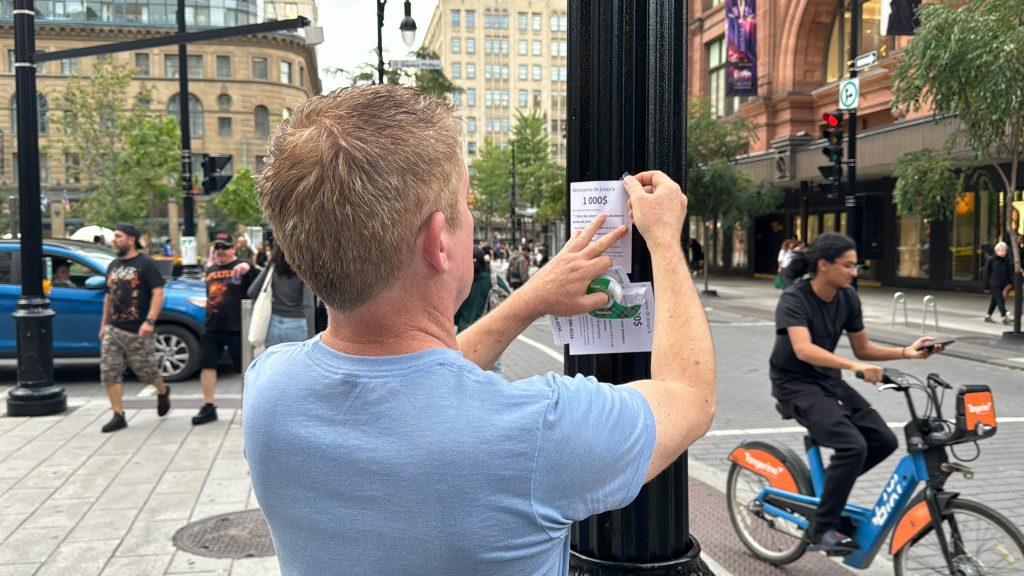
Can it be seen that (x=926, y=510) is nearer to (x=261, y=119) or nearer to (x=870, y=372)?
(x=870, y=372)

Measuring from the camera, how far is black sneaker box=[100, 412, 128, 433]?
764cm

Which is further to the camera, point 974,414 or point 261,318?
point 261,318

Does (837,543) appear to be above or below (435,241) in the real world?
below

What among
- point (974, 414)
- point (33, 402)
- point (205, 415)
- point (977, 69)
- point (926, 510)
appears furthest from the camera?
point (977, 69)

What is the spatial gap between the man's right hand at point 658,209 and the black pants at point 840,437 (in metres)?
2.98

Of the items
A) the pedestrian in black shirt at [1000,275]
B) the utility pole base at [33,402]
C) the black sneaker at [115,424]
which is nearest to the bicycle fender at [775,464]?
the black sneaker at [115,424]

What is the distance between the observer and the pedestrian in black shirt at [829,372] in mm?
4176

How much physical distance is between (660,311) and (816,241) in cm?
336

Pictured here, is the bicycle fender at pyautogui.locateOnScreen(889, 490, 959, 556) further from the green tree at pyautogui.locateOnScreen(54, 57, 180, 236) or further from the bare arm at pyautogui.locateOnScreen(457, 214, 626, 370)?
the green tree at pyautogui.locateOnScreen(54, 57, 180, 236)

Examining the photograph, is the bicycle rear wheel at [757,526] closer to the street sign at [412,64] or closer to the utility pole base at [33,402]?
the utility pole base at [33,402]

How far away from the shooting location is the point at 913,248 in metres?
29.0

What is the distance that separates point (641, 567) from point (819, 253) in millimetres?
2845

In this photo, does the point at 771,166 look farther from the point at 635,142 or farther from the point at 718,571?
the point at 635,142

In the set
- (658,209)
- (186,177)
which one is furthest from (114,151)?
(658,209)
